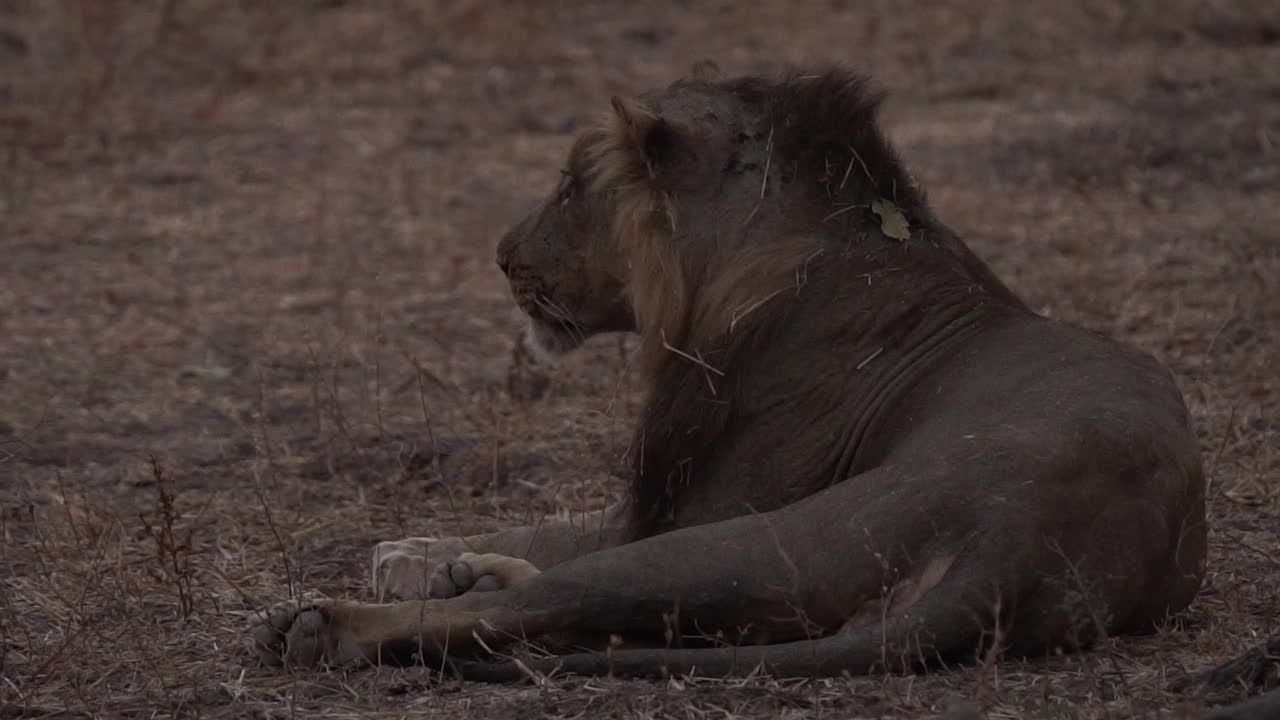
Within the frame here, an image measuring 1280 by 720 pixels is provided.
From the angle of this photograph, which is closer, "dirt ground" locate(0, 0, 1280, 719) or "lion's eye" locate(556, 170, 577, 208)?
"dirt ground" locate(0, 0, 1280, 719)

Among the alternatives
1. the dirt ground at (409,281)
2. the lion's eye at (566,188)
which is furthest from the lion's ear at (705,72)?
the dirt ground at (409,281)

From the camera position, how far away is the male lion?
409 cm

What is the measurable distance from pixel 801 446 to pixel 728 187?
648mm

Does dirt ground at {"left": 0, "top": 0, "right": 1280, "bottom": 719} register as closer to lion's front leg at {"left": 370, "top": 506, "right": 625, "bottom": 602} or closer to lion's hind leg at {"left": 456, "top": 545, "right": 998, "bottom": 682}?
lion's hind leg at {"left": 456, "top": 545, "right": 998, "bottom": 682}

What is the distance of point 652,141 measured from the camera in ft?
16.0

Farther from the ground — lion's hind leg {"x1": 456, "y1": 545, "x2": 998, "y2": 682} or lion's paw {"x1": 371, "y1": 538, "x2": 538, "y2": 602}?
lion's hind leg {"x1": 456, "y1": 545, "x2": 998, "y2": 682}

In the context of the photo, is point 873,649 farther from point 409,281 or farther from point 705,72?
point 409,281

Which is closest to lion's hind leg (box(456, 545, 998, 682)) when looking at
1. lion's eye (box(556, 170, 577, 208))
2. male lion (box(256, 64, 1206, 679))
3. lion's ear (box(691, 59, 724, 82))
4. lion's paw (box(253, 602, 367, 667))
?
male lion (box(256, 64, 1206, 679))

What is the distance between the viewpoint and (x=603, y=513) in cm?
503

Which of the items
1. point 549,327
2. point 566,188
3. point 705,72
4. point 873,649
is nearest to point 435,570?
point 549,327

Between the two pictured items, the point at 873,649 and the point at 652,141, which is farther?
the point at 652,141

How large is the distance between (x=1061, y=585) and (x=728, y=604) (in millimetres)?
659

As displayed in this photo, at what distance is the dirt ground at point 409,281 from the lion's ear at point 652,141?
860 millimetres

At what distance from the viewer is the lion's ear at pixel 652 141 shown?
4.86 metres
